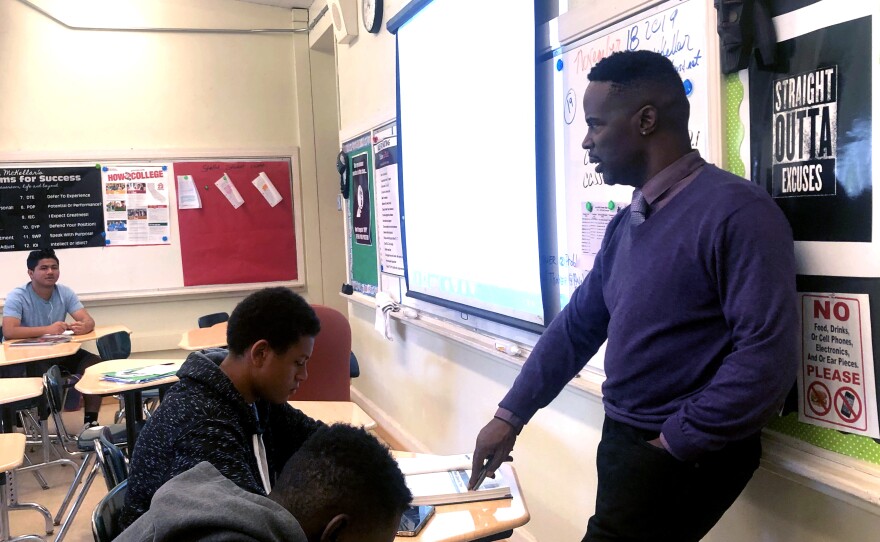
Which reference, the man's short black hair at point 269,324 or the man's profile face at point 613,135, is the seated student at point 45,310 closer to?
the man's short black hair at point 269,324

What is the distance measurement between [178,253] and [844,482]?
17.1 ft

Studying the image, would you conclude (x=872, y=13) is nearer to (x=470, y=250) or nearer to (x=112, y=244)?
(x=470, y=250)

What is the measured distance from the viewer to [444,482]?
158cm

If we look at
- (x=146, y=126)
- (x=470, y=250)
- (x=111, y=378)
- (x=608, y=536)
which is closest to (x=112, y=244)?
(x=146, y=126)

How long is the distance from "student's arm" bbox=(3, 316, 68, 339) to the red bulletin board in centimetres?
145

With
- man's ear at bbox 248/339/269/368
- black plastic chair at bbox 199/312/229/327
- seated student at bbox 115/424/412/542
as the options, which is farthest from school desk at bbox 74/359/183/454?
seated student at bbox 115/424/412/542

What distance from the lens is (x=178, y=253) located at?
557 centimetres

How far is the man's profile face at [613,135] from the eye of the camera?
1294mm

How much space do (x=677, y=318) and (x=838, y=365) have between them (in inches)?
13.2

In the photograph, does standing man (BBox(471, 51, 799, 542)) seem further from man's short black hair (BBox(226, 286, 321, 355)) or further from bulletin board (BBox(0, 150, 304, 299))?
bulletin board (BBox(0, 150, 304, 299))

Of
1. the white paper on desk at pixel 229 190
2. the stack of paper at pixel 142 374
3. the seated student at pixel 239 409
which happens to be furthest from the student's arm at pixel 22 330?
the seated student at pixel 239 409

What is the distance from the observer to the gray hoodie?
812 mm

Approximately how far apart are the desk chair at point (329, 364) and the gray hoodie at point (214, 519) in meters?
2.20

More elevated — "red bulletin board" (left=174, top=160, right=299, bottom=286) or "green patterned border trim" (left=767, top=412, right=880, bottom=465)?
"red bulletin board" (left=174, top=160, right=299, bottom=286)
